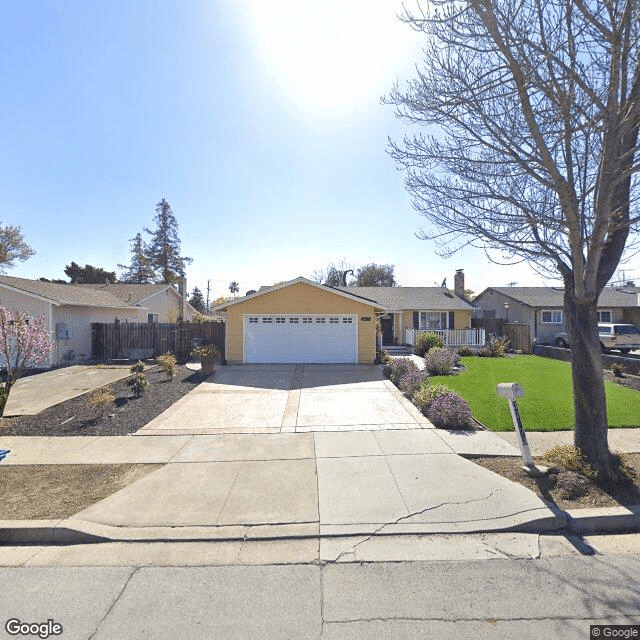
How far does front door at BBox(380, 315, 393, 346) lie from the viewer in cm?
2353

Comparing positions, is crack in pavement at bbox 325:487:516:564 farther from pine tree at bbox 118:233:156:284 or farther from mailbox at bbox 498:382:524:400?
pine tree at bbox 118:233:156:284

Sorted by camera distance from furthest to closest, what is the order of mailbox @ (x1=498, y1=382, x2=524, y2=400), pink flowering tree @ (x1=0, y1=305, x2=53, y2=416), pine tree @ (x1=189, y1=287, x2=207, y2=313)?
1. pine tree @ (x1=189, y1=287, x2=207, y2=313)
2. pink flowering tree @ (x1=0, y1=305, x2=53, y2=416)
3. mailbox @ (x1=498, y1=382, x2=524, y2=400)

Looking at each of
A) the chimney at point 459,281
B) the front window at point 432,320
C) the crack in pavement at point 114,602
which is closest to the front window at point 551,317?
the chimney at point 459,281

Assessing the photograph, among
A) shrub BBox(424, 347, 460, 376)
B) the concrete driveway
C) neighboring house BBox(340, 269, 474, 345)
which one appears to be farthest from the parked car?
the concrete driveway

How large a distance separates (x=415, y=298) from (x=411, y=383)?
50.4 ft

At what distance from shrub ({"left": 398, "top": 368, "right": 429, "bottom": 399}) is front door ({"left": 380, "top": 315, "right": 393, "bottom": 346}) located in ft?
40.2

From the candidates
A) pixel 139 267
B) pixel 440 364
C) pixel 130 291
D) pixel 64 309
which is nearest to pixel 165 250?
pixel 139 267

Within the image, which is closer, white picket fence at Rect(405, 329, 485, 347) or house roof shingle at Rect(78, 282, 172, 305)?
white picket fence at Rect(405, 329, 485, 347)

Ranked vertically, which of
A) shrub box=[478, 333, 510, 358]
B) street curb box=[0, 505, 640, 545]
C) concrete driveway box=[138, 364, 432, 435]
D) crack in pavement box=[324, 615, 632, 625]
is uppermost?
shrub box=[478, 333, 510, 358]

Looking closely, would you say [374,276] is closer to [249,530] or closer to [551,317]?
[551,317]

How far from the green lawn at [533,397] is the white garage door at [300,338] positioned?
477cm

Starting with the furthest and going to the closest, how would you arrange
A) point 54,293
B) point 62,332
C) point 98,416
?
point 54,293 → point 62,332 → point 98,416

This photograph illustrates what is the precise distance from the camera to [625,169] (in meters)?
4.71

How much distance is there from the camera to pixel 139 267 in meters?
46.5
